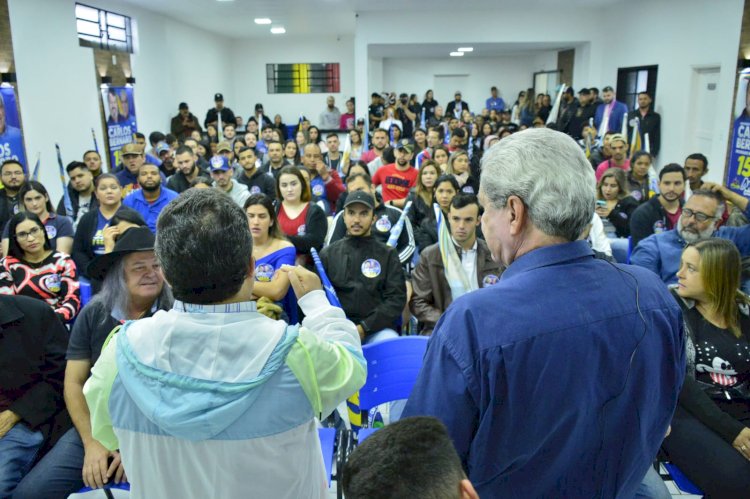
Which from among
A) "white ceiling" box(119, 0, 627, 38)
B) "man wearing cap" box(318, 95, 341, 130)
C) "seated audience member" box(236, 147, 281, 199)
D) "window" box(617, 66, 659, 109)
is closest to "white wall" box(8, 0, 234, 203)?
"white ceiling" box(119, 0, 627, 38)

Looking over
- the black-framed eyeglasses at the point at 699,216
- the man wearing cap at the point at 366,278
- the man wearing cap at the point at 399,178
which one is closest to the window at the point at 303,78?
the man wearing cap at the point at 399,178

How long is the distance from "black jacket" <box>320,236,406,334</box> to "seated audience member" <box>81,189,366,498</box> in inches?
81.9

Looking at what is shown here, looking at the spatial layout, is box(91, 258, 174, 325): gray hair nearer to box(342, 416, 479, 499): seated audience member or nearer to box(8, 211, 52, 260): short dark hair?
box(8, 211, 52, 260): short dark hair

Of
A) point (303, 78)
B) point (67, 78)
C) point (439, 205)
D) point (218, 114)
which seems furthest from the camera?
point (303, 78)

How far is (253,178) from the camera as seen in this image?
602 cm

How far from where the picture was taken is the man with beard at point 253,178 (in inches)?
228

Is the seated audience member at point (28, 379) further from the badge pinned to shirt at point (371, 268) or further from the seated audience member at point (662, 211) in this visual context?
the seated audience member at point (662, 211)

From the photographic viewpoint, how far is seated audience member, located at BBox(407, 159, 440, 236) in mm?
4973

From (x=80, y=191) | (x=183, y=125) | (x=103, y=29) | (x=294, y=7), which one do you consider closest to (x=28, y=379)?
(x=80, y=191)

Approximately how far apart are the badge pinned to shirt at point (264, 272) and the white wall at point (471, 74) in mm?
15866

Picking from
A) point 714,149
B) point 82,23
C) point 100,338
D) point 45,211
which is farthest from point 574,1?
point 100,338

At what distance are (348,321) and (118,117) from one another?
9.80m

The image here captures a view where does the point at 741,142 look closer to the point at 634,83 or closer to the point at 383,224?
the point at 634,83

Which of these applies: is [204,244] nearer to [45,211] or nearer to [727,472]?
[727,472]
